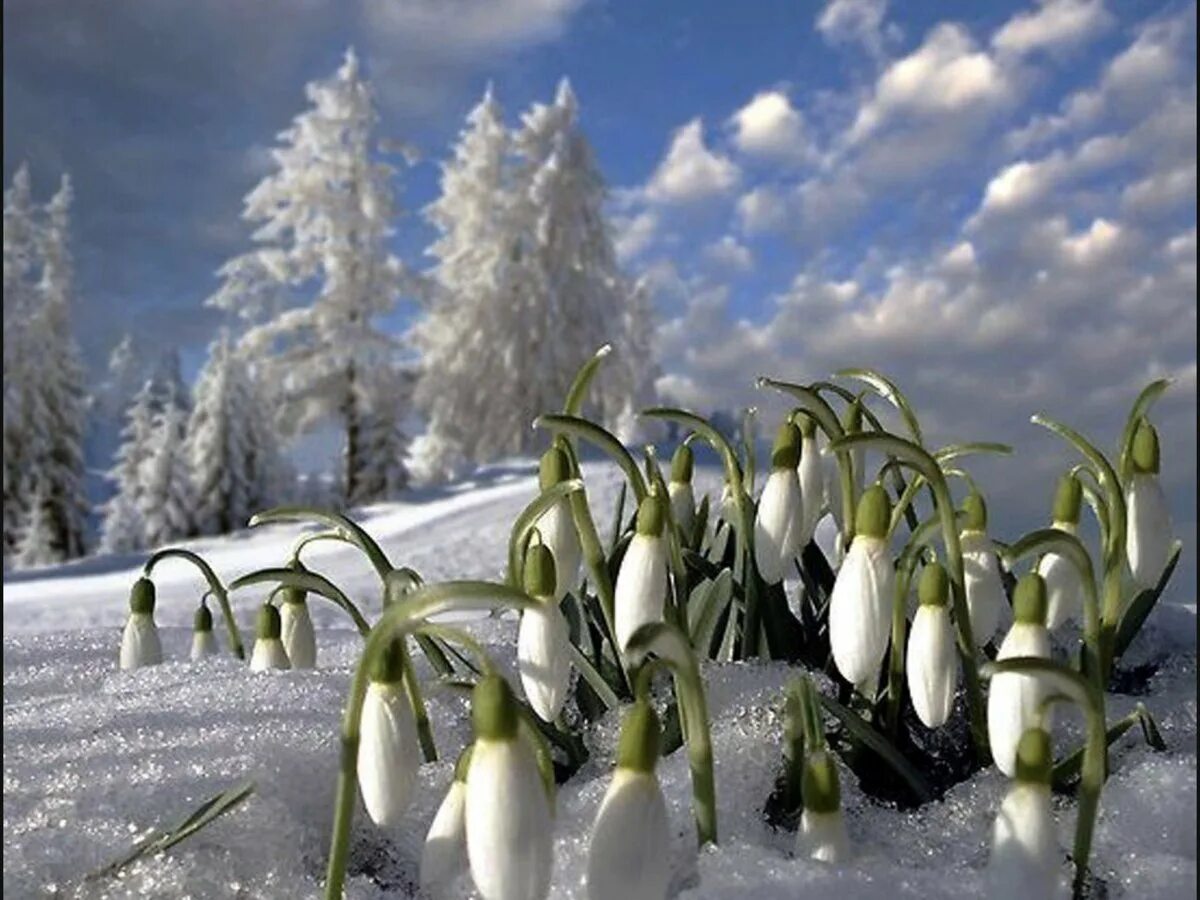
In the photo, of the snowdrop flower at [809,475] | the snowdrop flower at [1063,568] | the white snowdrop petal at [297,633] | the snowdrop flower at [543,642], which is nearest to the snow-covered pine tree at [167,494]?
the white snowdrop petal at [297,633]

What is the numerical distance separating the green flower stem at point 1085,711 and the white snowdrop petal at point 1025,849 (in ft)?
0.22

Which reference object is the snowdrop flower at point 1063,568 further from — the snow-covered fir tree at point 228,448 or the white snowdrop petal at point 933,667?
the snow-covered fir tree at point 228,448

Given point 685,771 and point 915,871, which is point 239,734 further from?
point 915,871

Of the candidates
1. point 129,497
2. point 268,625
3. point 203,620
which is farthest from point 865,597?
point 129,497

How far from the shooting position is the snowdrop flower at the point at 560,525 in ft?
4.09

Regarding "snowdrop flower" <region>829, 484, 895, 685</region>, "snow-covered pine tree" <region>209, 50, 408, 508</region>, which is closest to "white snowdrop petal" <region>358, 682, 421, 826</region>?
"snowdrop flower" <region>829, 484, 895, 685</region>

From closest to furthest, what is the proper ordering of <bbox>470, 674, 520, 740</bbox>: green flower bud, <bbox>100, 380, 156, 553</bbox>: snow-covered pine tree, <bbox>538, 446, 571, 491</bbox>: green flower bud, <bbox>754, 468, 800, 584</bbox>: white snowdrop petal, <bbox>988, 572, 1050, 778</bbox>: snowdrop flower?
<bbox>470, 674, 520, 740</bbox>: green flower bud
<bbox>988, 572, 1050, 778</bbox>: snowdrop flower
<bbox>538, 446, 571, 491</bbox>: green flower bud
<bbox>754, 468, 800, 584</bbox>: white snowdrop petal
<bbox>100, 380, 156, 553</bbox>: snow-covered pine tree

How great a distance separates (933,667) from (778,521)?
10.7 inches

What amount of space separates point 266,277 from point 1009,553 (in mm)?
18804

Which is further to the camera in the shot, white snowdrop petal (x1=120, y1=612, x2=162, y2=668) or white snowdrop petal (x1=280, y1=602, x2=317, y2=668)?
white snowdrop petal (x1=120, y1=612, x2=162, y2=668)

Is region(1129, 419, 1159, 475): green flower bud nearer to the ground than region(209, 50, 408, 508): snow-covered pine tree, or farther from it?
nearer to the ground

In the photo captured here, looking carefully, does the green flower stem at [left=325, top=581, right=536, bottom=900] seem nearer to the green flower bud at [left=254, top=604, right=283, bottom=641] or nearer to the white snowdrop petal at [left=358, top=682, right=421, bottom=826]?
the white snowdrop petal at [left=358, top=682, right=421, bottom=826]

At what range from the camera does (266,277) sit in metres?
19.1

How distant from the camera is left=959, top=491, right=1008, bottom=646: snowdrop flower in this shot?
132 centimetres
